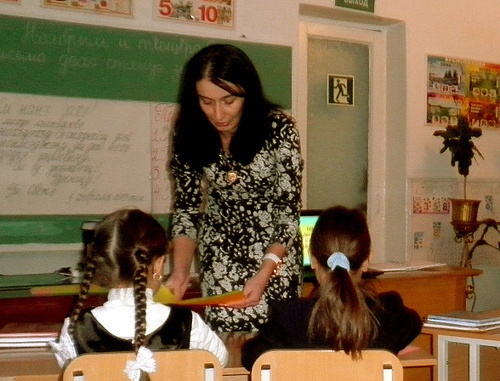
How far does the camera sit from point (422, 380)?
11.1 ft

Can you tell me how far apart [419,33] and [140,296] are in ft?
12.0

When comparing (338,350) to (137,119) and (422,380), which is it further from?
(137,119)

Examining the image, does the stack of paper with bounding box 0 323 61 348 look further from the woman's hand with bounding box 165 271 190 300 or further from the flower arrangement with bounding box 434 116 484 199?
the flower arrangement with bounding box 434 116 484 199

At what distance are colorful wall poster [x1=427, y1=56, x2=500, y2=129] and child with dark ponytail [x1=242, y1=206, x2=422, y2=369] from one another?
311 cm

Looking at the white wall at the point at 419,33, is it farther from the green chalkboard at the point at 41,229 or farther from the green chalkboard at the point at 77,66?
the green chalkboard at the point at 41,229

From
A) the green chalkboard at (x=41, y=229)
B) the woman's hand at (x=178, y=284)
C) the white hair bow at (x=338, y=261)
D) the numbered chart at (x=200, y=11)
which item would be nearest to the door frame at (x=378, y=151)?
the numbered chart at (x=200, y=11)

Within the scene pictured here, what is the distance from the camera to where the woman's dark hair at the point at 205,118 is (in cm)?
206

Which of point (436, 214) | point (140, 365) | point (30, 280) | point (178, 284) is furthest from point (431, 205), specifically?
point (140, 365)

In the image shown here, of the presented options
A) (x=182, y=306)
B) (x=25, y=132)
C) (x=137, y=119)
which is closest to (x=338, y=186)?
(x=137, y=119)

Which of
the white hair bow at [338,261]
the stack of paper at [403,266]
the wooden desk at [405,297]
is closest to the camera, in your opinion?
the white hair bow at [338,261]

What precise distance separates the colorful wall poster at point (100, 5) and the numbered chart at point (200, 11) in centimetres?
18

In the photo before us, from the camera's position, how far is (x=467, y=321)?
2301 millimetres

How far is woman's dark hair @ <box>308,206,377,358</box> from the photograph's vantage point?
67.8 inches

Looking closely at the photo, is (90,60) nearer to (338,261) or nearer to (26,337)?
(26,337)
